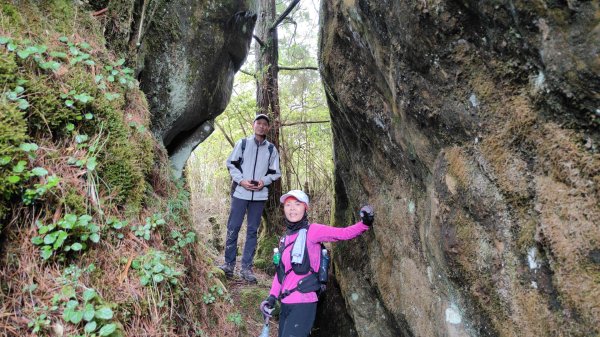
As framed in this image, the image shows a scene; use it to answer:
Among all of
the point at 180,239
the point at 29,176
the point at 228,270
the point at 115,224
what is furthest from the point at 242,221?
the point at 29,176

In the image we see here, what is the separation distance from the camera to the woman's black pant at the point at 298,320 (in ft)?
13.7

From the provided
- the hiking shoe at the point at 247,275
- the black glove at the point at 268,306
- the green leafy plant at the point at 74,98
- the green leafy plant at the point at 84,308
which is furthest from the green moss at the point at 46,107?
the hiking shoe at the point at 247,275

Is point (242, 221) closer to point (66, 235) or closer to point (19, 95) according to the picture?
point (66, 235)

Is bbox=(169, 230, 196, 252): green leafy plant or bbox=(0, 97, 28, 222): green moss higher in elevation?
bbox=(0, 97, 28, 222): green moss

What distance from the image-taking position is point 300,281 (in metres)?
4.25

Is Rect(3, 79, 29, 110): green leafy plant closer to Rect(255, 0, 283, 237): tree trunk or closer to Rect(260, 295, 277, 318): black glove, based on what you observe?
Rect(260, 295, 277, 318): black glove

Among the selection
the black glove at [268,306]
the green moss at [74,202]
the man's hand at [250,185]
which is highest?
the man's hand at [250,185]

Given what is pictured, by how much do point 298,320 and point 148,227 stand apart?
1881mm

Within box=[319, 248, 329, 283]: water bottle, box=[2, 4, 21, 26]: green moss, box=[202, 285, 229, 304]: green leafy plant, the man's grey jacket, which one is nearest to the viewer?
box=[2, 4, 21, 26]: green moss

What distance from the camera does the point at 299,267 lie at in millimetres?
4262

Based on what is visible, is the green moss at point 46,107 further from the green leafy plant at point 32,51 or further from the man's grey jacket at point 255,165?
the man's grey jacket at point 255,165

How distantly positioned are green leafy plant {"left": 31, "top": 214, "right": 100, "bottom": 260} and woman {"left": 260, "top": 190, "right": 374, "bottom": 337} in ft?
6.62

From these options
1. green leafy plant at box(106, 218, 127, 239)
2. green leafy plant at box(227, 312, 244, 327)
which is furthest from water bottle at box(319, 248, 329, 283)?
green leafy plant at box(106, 218, 127, 239)

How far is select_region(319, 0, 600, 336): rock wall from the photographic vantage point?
79.8 inches
